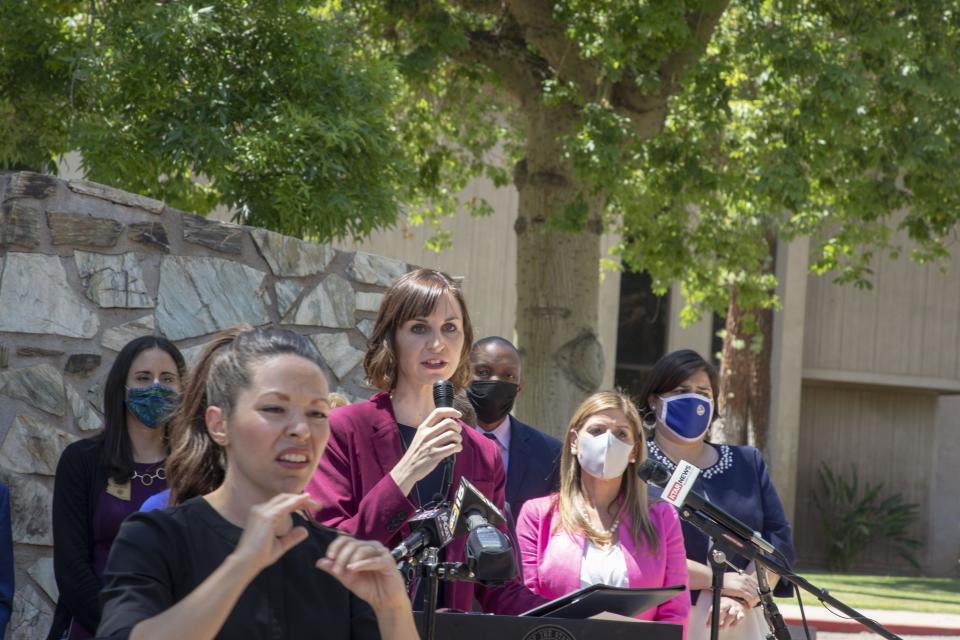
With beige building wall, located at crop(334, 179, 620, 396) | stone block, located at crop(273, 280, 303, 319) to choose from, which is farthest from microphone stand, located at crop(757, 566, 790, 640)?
beige building wall, located at crop(334, 179, 620, 396)

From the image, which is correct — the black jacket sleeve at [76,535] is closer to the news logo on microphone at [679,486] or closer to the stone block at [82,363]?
the stone block at [82,363]

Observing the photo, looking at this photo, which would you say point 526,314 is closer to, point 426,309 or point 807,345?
point 426,309

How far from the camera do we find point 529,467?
573 cm

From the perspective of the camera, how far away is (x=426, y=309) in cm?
405

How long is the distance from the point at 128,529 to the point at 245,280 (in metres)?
4.17

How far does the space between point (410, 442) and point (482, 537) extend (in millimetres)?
1060

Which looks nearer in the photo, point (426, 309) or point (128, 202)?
point (426, 309)

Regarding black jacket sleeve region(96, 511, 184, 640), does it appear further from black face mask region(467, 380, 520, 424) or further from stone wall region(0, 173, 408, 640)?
stone wall region(0, 173, 408, 640)

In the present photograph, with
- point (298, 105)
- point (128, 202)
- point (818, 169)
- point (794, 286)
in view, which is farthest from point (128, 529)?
point (794, 286)

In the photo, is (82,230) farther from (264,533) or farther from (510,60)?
(510,60)

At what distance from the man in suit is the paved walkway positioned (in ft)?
22.3

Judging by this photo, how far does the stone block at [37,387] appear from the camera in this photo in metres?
5.74

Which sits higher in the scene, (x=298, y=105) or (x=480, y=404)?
(x=298, y=105)

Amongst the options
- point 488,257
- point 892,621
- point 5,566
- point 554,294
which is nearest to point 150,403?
point 5,566
